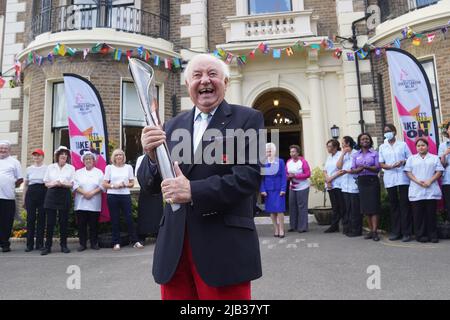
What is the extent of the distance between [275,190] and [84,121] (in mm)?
4645

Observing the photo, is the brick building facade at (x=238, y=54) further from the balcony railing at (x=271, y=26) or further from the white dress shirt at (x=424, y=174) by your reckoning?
the white dress shirt at (x=424, y=174)

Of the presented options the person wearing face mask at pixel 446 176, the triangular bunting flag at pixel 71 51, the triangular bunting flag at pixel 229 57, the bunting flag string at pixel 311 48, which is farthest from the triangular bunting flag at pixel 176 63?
the person wearing face mask at pixel 446 176

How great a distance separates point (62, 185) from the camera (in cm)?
617

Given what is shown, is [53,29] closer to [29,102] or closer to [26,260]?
[29,102]

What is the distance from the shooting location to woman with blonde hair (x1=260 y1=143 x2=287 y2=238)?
6961 mm

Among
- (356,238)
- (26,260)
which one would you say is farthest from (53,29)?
(356,238)

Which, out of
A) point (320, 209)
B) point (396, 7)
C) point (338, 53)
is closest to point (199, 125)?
point (320, 209)

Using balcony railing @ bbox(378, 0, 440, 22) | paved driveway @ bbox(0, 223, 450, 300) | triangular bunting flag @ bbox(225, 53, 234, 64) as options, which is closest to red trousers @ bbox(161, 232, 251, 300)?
paved driveway @ bbox(0, 223, 450, 300)

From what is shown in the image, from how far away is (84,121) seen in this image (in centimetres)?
809

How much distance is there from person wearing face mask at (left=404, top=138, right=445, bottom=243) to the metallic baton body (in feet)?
18.5

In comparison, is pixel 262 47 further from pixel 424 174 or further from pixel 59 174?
pixel 59 174

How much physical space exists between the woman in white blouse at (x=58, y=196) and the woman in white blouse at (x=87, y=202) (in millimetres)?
163

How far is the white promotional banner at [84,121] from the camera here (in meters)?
7.92

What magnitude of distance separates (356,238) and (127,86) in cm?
719
